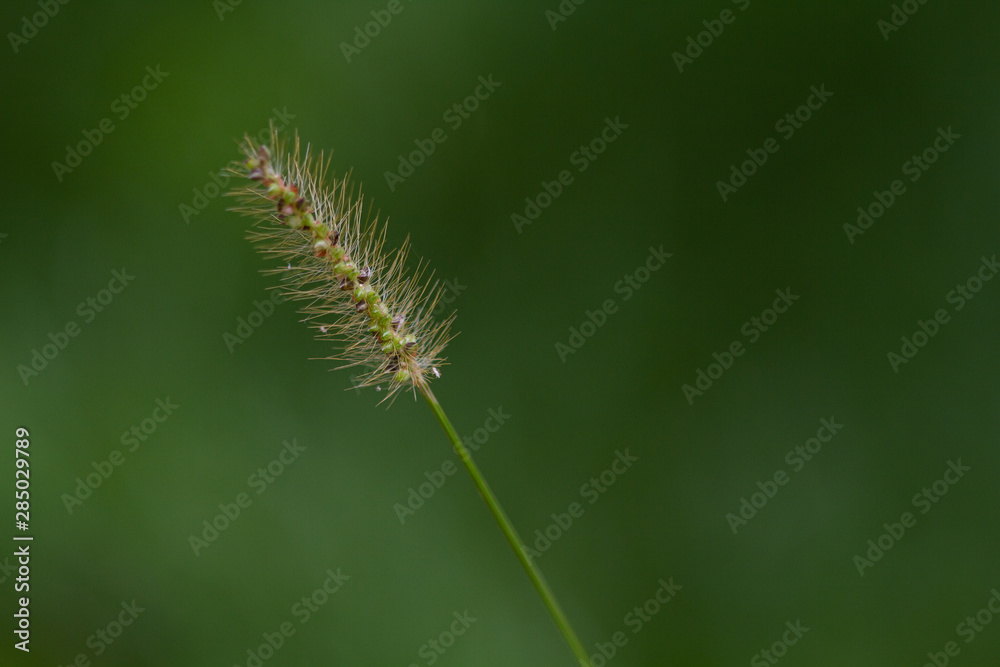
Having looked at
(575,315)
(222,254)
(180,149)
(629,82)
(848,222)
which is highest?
(629,82)

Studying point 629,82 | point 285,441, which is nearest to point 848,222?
point 629,82

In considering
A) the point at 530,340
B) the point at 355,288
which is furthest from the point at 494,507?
the point at 530,340

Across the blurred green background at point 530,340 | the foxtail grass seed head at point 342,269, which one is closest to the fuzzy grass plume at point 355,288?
the foxtail grass seed head at point 342,269

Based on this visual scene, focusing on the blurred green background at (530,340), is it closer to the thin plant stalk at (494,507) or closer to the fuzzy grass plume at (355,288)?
the fuzzy grass plume at (355,288)

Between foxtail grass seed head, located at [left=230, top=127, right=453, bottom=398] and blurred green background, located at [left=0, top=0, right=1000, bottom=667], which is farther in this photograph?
blurred green background, located at [left=0, top=0, right=1000, bottom=667]

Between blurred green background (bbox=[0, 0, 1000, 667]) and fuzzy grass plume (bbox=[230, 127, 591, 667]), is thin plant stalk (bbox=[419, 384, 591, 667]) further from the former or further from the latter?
blurred green background (bbox=[0, 0, 1000, 667])

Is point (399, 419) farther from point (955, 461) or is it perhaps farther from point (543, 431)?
point (955, 461)

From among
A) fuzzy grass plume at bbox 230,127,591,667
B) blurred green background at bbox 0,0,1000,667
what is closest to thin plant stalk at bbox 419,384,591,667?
fuzzy grass plume at bbox 230,127,591,667

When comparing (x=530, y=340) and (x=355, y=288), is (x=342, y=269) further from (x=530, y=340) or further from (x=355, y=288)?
(x=530, y=340)
